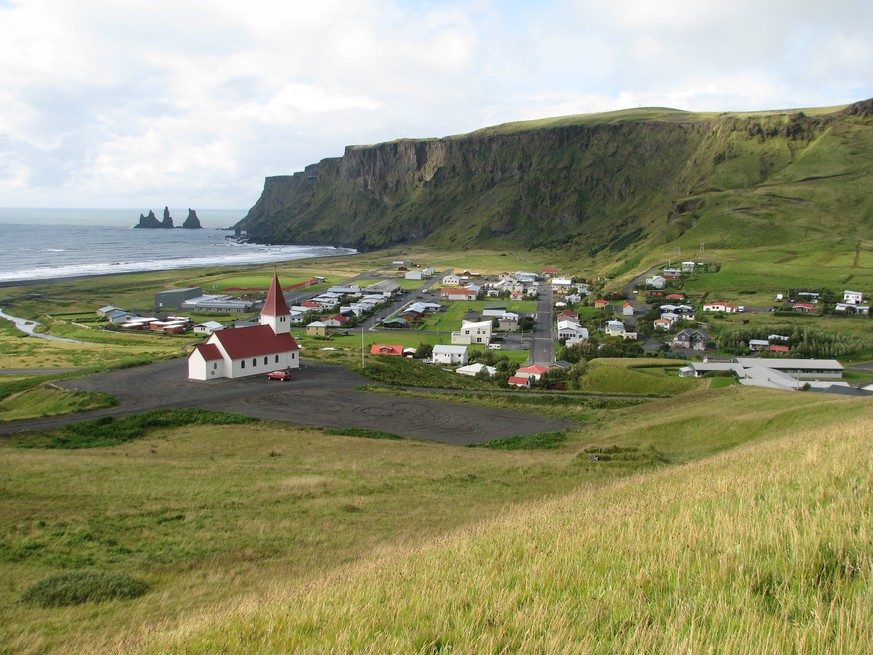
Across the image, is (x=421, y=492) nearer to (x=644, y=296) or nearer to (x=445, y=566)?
(x=445, y=566)

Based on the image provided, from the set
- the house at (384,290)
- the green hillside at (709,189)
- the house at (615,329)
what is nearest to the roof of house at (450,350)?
the house at (615,329)

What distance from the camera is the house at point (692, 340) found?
223 feet

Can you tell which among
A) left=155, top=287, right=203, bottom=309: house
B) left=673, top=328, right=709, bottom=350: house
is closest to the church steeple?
left=673, top=328, right=709, bottom=350: house

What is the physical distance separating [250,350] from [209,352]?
2495 millimetres

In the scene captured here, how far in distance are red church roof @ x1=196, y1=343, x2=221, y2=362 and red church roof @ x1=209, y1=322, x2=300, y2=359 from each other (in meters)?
0.47

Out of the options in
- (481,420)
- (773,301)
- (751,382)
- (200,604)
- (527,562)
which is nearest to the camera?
(527,562)

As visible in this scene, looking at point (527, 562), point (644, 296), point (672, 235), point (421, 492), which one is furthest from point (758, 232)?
point (527, 562)

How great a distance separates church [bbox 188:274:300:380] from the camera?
35656 millimetres

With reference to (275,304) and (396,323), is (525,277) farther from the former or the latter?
(275,304)

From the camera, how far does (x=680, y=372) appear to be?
172 feet

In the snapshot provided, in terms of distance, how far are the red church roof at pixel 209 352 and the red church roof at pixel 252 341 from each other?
473mm

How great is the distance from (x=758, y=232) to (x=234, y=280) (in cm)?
10264

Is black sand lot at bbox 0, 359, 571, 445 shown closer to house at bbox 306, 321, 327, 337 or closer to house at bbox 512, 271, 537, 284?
house at bbox 306, 321, 327, 337

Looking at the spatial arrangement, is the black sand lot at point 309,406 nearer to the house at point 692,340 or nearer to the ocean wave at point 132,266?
the house at point 692,340
